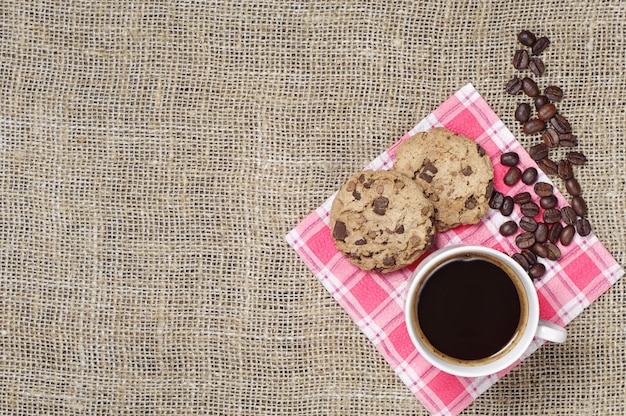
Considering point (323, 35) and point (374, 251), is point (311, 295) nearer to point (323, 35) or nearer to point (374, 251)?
point (374, 251)

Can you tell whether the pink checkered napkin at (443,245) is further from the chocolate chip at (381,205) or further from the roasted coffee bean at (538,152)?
the chocolate chip at (381,205)

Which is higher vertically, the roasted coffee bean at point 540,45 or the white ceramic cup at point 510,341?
the roasted coffee bean at point 540,45

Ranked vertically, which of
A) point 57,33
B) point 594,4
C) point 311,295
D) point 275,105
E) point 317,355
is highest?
point 594,4

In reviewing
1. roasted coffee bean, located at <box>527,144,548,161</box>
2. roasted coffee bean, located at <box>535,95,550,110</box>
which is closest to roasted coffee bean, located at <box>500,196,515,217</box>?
roasted coffee bean, located at <box>527,144,548,161</box>

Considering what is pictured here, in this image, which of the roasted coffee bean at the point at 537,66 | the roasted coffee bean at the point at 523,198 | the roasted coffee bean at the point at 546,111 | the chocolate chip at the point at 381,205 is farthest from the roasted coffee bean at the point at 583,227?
the chocolate chip at the point at 381,205

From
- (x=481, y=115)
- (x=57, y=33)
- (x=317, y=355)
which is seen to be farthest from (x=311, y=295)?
(x=57, y=33)

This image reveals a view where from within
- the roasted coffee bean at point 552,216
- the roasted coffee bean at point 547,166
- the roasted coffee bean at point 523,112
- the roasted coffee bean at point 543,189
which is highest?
the roasted coffee bean at point 523,112
